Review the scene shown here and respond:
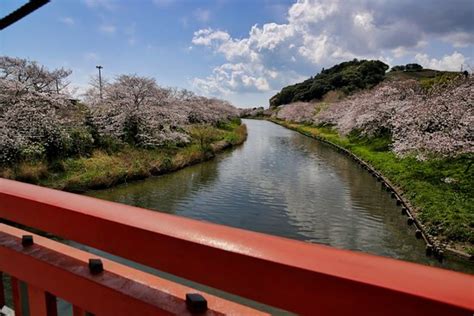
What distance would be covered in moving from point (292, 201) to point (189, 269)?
1480 centimetres

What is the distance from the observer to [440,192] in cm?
1364

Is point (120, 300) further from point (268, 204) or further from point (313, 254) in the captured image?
point (268, 204)

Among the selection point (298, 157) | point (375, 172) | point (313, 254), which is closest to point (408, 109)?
point (375, 172)

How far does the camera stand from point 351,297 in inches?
23.3

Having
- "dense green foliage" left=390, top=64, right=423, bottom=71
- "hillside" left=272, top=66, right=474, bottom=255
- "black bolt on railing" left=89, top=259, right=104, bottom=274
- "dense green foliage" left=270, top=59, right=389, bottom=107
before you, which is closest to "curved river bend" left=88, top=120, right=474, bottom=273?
"hillside" left=272, top=66, right=474, bottom=255

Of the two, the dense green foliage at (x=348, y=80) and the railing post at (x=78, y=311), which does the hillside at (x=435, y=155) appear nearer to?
the railing post at (x=78, y=311)

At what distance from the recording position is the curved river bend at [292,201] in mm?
11359

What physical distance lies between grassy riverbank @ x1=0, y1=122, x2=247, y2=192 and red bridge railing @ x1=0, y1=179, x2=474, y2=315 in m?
14.3

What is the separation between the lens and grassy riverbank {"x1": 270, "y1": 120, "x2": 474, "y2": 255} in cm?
1052

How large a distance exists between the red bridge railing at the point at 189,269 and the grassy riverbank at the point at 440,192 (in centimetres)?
1116

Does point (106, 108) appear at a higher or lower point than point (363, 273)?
higher

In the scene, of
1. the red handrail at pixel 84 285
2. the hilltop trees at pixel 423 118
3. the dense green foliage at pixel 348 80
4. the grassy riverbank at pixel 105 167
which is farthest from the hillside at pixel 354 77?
the red handrail at pixel 84 285

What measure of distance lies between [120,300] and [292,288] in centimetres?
55

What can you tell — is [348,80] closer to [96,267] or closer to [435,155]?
[435,155]
